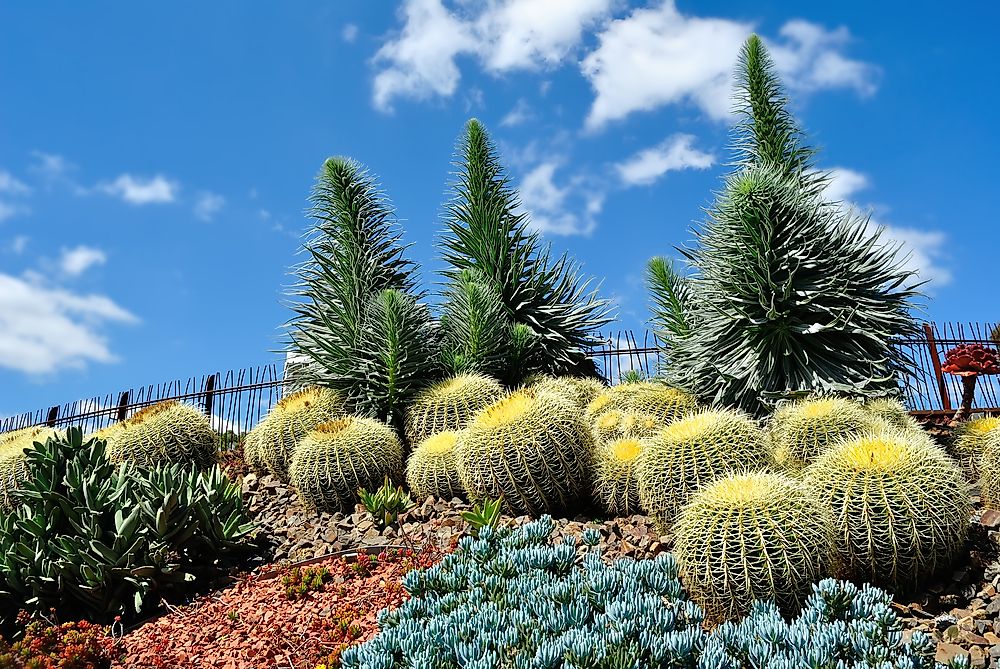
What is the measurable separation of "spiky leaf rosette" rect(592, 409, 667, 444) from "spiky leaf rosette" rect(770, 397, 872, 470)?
101 centimetres

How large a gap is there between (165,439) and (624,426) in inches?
205

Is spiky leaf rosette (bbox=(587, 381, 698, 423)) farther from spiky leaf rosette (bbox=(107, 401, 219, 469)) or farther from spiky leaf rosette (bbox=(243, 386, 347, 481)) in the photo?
spiky leaf rosette (bbox=(107, 401, 219, 469))

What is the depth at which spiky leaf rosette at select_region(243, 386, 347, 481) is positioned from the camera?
8.78 meters

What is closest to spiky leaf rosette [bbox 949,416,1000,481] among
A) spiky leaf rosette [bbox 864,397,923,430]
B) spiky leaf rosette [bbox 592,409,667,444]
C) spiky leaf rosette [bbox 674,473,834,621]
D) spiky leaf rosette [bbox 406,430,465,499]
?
spiky leaf rosette [bbox 864,397,923,430]

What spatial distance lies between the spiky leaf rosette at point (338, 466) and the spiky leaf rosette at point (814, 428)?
11.8 ft

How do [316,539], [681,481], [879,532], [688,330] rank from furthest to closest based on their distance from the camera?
[688,330], [316,539], [681,481], [879,532]

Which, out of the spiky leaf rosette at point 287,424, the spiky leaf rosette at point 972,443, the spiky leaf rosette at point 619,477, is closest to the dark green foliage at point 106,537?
the spiky leaf rosette at point 287,424

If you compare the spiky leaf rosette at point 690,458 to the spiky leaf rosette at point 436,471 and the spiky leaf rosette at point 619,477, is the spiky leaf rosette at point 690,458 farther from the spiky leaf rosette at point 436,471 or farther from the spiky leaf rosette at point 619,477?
the spiky leaf rosette at point 436,471

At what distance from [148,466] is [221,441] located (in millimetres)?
2383

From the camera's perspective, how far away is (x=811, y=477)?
5.57 meters

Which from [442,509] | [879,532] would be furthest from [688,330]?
[879,532]

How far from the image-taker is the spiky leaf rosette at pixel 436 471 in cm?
729

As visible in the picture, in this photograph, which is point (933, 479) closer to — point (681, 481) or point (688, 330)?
point (681, 481)

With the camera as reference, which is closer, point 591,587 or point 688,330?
point 591,587
